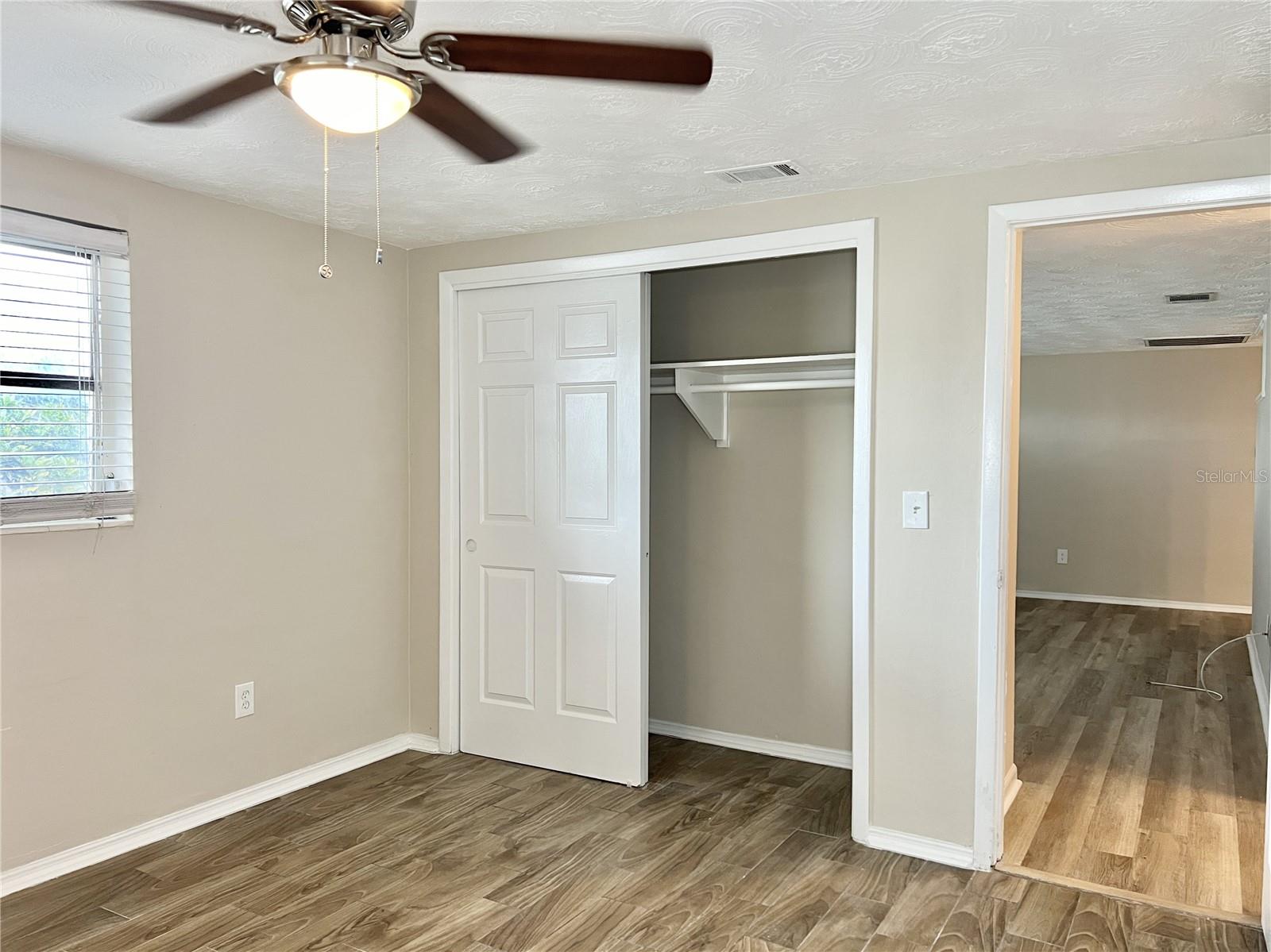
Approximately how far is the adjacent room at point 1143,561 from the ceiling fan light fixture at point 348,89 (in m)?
2.44

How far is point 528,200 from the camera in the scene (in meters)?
3.35

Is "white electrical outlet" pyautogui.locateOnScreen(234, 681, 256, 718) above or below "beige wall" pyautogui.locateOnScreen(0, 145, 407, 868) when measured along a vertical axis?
below

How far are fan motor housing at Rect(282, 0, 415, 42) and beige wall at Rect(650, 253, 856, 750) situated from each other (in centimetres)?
263

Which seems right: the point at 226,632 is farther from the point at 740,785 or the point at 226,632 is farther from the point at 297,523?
the point at 740,785

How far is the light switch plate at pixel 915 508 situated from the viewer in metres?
3.10

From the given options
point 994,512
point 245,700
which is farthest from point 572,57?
point 245,700

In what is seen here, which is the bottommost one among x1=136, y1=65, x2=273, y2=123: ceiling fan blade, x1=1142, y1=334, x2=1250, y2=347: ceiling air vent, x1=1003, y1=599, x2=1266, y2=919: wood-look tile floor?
x1=1003, y1=599, x2=1266, y2=919: wood-look tile floor

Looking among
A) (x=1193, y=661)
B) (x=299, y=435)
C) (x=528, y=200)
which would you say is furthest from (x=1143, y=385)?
(x=299, y=435)

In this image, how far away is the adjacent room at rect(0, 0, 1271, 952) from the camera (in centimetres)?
220

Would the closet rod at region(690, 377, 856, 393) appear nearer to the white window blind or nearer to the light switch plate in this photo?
the light switch plate

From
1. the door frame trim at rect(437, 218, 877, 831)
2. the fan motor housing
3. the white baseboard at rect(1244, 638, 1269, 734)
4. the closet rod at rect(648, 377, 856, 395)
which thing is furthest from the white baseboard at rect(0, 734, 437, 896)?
the white baseboard at rect(1244, 638, 1269, 734)

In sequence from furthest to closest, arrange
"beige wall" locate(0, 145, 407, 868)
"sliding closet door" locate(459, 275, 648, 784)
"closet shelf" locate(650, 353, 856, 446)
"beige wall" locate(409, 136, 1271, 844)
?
"closet shelf" locate(650, 353, 856, 446)
"sliding closet door" locate(459, 275, 648, 784)
"beige wall" locate(409, 136, 1271, 844)
"beige wall" locate(0, 145, 407, 868)

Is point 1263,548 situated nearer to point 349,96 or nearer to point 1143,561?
point 1143,561

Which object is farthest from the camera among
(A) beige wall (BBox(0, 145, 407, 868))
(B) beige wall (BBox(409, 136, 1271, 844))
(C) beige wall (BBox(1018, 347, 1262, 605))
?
(C) beige wall (BBox(1018, 347, 1262, 605))
